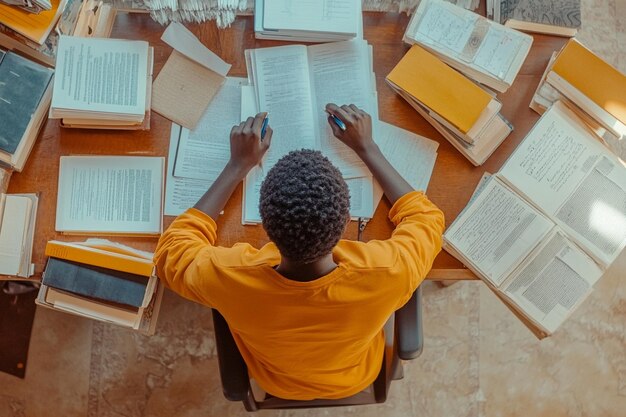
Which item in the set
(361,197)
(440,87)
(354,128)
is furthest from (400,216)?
(440,87)

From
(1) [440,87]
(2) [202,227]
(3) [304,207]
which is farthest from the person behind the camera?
(1) [440,87]

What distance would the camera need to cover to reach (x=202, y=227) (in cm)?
131

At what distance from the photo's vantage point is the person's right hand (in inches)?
54.2

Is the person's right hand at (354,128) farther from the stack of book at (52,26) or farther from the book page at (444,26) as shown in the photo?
the stack of book at (52,26)

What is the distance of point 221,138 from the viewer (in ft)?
4.63

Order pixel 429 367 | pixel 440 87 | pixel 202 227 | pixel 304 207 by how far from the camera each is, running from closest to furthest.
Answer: pixel 304 207 → pixel 202 227 → pixel 440 87 → pixel 429 367

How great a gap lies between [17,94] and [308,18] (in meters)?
0.68

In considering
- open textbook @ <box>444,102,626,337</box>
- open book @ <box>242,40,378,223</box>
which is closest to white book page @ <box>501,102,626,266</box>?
open textbook @ <box>444,102,626,337</box>

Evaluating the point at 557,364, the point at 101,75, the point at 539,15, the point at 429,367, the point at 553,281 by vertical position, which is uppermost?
the point at 539,15

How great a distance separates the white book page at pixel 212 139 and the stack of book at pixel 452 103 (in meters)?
0.37

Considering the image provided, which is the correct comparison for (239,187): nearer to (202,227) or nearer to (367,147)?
(202,227)

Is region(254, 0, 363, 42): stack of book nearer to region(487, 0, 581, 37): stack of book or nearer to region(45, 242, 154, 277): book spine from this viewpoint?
region(487, 0, 581, 37): stack of book

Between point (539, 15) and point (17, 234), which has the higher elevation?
point (539, 15)

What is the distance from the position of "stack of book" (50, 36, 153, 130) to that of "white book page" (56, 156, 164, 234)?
3.6 inches
